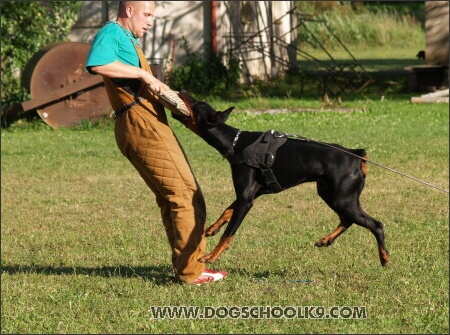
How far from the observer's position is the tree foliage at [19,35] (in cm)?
1734

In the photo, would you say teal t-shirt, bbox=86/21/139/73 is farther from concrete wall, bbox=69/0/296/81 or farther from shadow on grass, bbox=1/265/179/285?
concrete wall, bbox=69/0/296/81

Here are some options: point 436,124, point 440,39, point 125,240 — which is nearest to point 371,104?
point 436,124

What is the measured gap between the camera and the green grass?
6.00 meters

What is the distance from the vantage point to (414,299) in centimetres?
627

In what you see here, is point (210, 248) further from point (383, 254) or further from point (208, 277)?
point (383, 254)

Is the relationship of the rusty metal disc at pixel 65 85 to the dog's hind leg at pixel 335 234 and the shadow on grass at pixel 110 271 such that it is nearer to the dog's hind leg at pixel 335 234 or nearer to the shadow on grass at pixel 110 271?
the shadow on grass at pixel 110 271

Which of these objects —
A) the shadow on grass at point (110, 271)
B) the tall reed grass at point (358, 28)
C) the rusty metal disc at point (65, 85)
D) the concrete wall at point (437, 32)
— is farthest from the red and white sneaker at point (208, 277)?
the tall reed grass at point (358, 28)

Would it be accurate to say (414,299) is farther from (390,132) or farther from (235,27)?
(235,27)

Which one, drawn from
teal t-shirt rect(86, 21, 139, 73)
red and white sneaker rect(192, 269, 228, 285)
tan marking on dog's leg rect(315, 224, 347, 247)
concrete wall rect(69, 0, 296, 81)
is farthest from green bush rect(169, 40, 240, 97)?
teal t-shirt rect(86, 21, 139, 73)

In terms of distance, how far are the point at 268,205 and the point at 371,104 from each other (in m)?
9.84

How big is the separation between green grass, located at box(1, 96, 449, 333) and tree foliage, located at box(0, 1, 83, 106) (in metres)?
3.36

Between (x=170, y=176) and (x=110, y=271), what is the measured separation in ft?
3.92

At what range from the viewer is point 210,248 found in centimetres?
824

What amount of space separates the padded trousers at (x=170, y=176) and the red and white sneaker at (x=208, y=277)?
0.12ft
